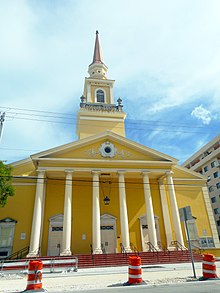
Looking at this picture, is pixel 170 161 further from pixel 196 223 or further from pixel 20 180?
pixel 20 180

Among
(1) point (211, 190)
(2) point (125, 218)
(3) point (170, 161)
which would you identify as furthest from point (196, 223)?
(1) point (211, 190)

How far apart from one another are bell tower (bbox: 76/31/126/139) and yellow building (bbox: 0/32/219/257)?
20.5 feet

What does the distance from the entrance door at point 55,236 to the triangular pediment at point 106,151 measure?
213 inches

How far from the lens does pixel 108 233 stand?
19.3m

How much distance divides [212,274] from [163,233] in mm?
12798

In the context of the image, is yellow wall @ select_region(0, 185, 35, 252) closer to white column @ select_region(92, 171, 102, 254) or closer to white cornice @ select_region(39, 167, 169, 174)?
white cornice @ select_region(39, 167, 169, 174)

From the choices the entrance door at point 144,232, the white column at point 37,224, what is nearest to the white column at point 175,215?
the entrance door at point 144,232

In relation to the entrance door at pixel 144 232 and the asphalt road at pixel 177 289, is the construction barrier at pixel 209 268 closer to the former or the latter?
the asphalt road at pixel 177 289

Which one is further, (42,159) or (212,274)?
(42,159)

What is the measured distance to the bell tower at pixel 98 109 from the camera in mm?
26172

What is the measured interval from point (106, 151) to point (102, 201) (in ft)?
15.4

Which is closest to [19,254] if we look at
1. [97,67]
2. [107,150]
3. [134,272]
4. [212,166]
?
[107,150]

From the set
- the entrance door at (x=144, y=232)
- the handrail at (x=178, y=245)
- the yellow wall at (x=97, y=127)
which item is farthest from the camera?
the yellow wall at (x=97, y=127)

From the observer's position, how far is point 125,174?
1981 cm
